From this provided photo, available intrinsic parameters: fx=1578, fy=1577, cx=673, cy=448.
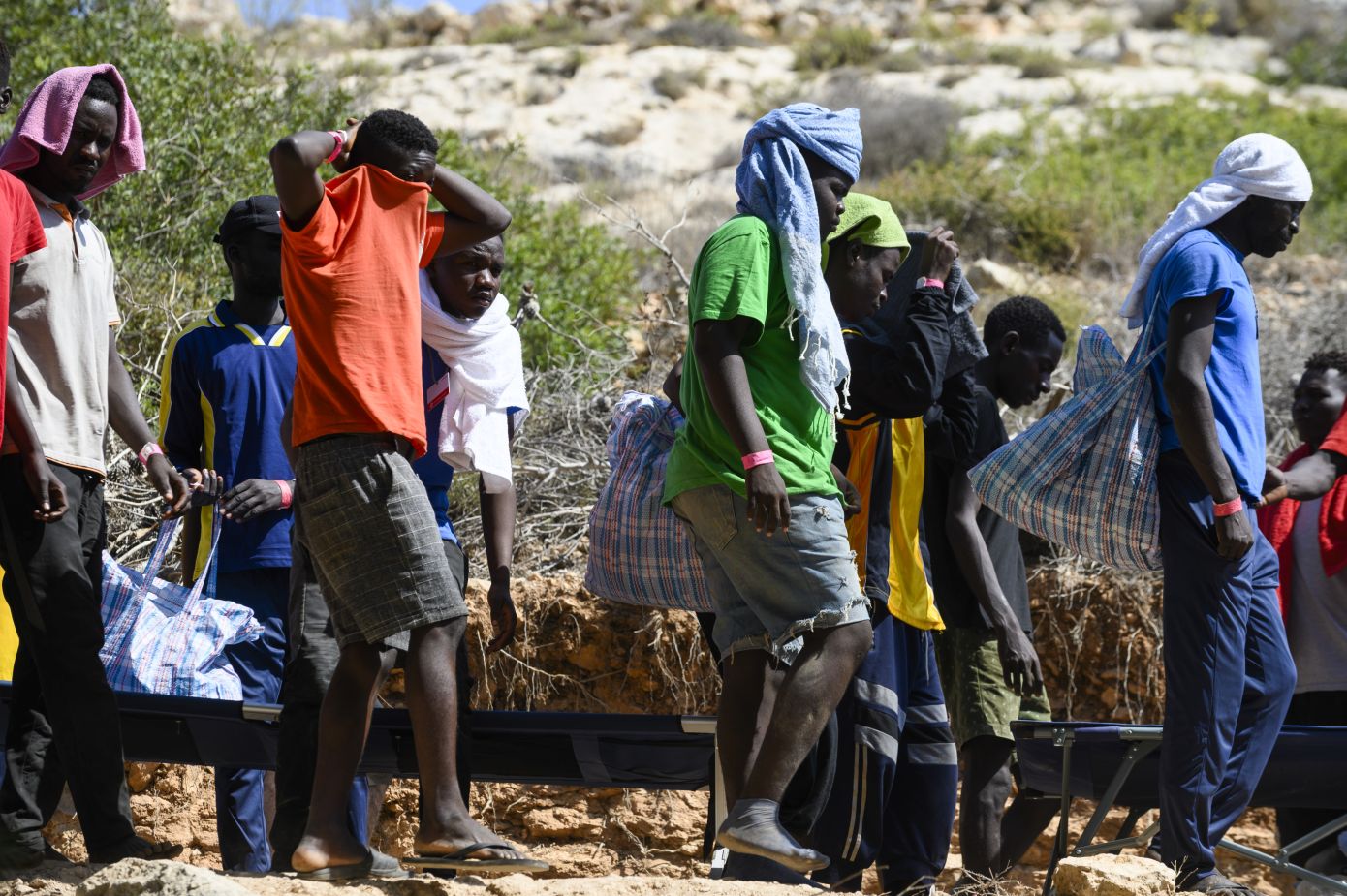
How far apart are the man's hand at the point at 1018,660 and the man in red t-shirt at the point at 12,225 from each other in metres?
2.78

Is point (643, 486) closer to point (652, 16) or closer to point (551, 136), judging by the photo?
point (551, 136)

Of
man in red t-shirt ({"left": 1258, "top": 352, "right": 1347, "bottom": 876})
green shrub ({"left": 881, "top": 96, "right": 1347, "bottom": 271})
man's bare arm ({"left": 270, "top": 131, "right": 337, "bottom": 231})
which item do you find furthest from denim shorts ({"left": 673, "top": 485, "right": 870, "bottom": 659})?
green shrub ({"left": 881, "top": 96, "right": 1347, "bottom": 271})

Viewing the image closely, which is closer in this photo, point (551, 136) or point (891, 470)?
point (891, 470)

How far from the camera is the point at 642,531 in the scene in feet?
15.2

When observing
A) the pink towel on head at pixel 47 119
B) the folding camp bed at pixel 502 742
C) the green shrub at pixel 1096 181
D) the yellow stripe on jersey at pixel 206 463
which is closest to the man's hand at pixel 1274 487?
the folding camp bed at pixel 502 742

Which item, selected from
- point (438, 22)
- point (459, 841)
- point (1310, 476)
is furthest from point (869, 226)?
point (438, 22)

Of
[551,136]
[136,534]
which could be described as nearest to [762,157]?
[136,534]

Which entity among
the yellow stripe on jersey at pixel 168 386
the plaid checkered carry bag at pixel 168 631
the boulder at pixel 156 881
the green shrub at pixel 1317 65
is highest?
the green shrub at pixel 1317 65

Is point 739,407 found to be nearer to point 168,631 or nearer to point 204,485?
point 204,485

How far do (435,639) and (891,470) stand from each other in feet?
5.83

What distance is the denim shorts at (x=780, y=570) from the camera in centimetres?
371

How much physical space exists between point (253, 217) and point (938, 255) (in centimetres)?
207

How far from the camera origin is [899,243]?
448 centimetres

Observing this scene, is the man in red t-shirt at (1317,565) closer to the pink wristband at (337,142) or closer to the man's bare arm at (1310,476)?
the man's bare arm at (1310,476)
